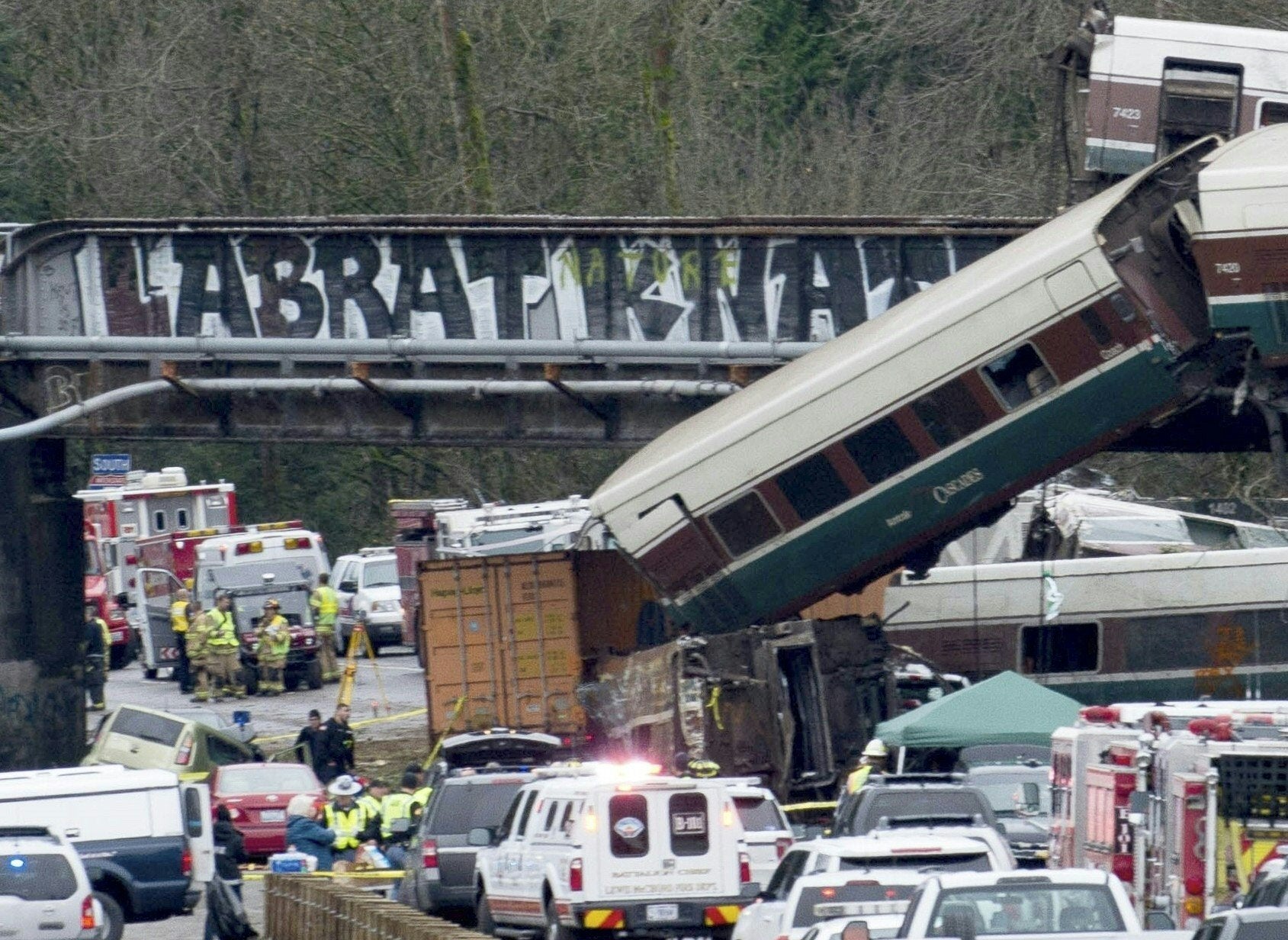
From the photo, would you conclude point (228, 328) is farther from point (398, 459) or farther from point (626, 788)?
point (398, 459)

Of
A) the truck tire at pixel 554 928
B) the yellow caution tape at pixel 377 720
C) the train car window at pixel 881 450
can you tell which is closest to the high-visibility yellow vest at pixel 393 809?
the truck tire at pixel 554 928

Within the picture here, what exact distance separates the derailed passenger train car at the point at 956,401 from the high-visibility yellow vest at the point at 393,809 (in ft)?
12.0

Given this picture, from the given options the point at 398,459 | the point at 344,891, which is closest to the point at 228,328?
the point at 344,891

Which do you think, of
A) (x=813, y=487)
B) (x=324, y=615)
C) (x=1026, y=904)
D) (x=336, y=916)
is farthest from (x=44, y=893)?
(x=324, y=615)

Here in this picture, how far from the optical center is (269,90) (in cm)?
4672

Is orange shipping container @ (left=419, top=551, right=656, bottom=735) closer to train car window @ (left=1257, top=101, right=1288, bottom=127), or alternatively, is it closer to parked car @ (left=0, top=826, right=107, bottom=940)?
train car window @ (left=1257, top=101, right=1288, bottom=127)

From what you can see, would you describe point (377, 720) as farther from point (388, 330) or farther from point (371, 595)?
point (388, 330)

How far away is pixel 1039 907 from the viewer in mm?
12023

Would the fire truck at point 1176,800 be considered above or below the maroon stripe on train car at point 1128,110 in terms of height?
below

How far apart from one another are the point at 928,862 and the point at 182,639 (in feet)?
97.7

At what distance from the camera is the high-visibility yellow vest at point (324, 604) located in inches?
1661

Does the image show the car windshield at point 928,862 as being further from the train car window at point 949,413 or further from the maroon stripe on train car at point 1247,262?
the train car window at point 949,413

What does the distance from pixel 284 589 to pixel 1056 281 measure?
22.8m

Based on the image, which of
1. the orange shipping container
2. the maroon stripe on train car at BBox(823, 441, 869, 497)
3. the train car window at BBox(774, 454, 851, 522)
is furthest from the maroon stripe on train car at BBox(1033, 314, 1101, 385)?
the orange shipping container
